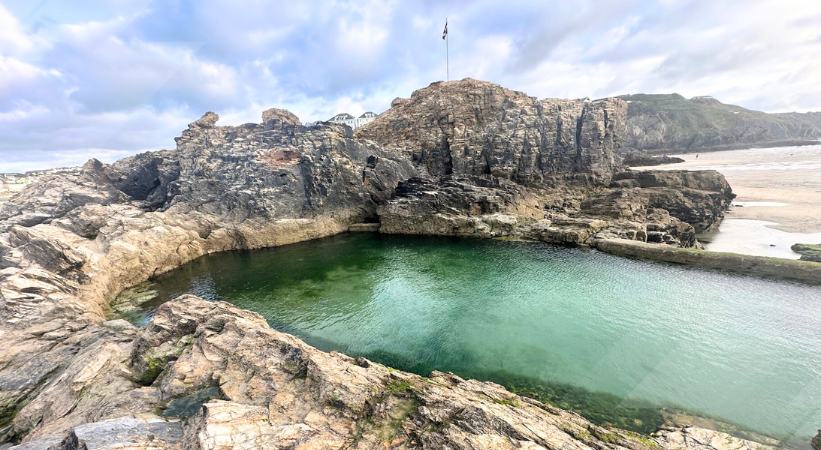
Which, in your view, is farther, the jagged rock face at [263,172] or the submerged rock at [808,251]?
the jagged rock face at [263,172]

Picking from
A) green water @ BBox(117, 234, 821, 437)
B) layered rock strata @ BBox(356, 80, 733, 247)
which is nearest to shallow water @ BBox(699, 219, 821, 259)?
layered rock strata @ BBox(356, 80, 733, 247)

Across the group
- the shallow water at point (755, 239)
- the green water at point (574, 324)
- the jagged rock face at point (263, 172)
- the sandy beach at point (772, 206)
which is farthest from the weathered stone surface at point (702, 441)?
the jagged rock face at point (263, 172)

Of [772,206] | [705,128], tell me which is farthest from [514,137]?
[705,128]

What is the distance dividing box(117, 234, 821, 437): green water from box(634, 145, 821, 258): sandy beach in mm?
13210

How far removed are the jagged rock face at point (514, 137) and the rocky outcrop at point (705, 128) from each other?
91.3 metres

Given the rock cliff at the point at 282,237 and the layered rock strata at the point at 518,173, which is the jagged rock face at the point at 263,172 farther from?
the layered rock strata at the point at 518,173

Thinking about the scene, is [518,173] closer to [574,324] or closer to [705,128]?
[574,324]

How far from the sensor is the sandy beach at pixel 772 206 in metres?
37.1

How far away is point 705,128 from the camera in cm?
14275

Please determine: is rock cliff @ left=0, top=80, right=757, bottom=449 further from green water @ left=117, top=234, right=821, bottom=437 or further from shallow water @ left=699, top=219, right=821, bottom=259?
green water @ left=117, top=234, right=821, bottom=437

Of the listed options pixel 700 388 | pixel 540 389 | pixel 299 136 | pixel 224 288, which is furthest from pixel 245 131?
pixel 700 388

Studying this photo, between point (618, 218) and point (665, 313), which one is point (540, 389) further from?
point (618, 218)

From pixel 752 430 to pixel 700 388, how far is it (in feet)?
8.42

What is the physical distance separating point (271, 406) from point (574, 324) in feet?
66.9
